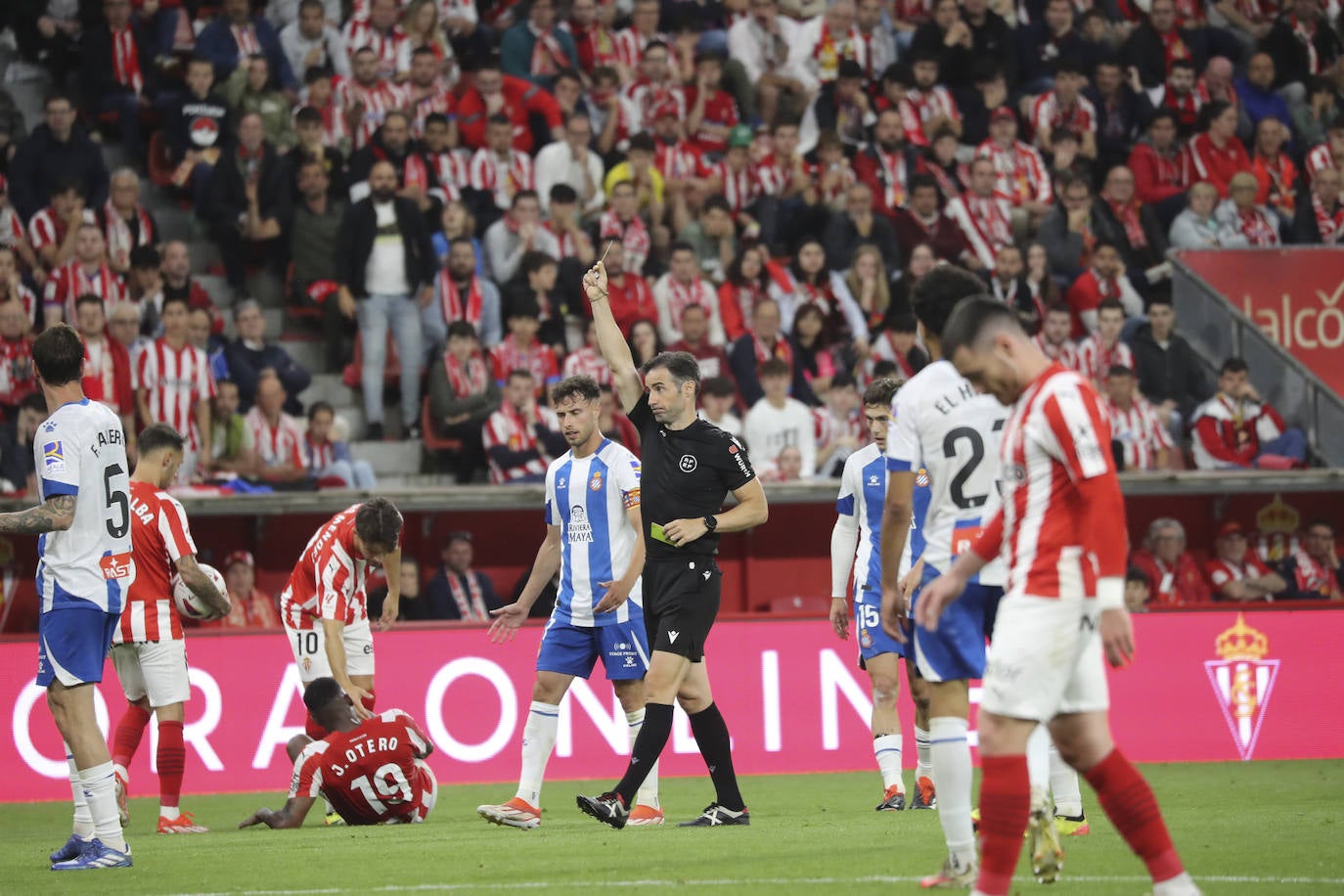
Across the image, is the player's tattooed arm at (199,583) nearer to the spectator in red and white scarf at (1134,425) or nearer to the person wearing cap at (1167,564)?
the person wearing cap at (1167,564)

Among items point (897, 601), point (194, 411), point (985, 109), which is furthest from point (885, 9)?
point (897, 601)

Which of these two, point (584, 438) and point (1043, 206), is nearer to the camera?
point (584, 438)

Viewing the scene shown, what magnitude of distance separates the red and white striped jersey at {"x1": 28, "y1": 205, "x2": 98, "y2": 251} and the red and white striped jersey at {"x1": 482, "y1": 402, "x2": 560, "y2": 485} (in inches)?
173

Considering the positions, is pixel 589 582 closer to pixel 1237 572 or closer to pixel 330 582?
pixel 330 582

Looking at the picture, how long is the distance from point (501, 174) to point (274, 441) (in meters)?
4.33

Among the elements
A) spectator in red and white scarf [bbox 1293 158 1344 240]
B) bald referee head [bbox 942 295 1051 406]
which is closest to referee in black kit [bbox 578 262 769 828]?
bald referee head [bbox 942 295 1051 406]

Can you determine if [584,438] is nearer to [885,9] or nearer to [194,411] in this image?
[194,411]

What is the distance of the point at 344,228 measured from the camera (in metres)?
16.8

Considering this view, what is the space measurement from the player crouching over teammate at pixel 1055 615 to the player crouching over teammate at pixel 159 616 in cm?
586

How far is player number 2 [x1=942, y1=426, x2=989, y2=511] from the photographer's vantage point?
6961 millimetres

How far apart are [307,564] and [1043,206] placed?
11366 millimetres

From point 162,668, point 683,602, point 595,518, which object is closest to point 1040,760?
point 683,602

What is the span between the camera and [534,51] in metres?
19.8

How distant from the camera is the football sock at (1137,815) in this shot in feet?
18.2
